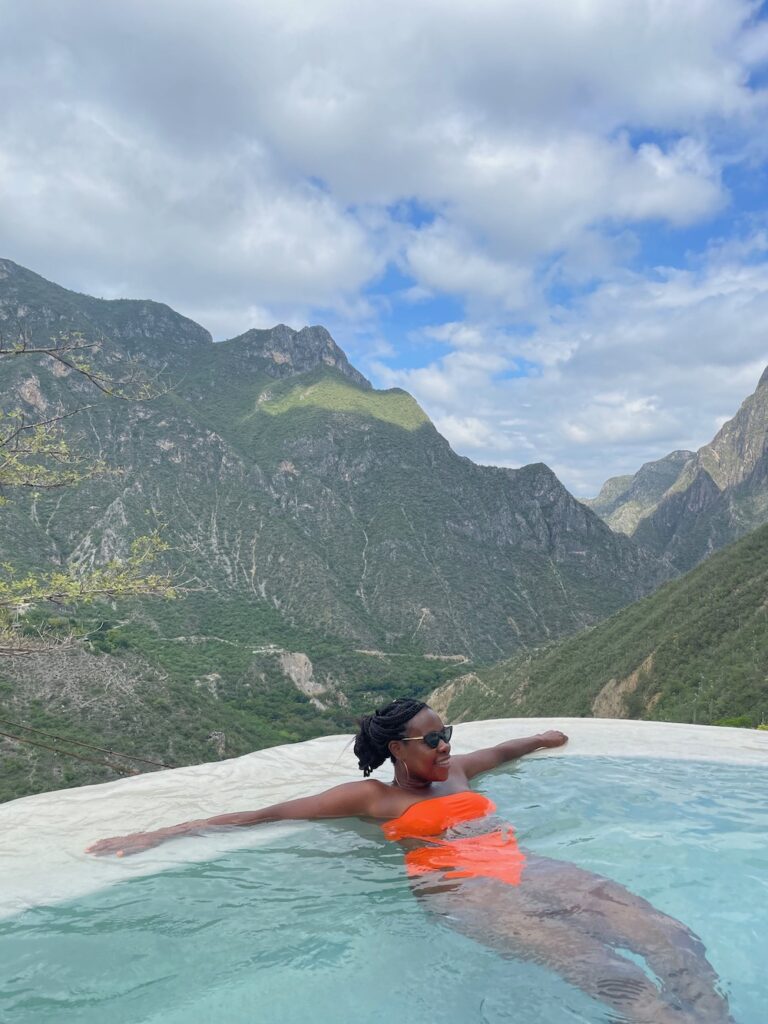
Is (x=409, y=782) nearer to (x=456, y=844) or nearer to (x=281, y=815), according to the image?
(x=456, y=844)

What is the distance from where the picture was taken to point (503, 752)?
5.32m

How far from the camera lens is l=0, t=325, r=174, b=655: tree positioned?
751 cm

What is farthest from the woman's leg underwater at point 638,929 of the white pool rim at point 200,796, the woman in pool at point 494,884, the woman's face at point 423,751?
the white pool rim at point 200,796

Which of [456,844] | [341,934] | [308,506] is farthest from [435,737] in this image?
[308,506]

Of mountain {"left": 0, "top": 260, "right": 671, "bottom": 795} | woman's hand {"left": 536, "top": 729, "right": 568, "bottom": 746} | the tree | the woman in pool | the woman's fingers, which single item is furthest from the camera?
mountain {"left": 0, "top": 260, "right": 671, "bottom": 795}

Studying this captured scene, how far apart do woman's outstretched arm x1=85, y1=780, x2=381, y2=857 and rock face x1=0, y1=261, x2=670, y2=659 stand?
6774 centimetres

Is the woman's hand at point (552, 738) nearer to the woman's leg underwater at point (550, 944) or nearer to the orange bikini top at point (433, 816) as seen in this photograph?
the orange bikini top at point (433, 816)

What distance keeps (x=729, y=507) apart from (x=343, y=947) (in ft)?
734

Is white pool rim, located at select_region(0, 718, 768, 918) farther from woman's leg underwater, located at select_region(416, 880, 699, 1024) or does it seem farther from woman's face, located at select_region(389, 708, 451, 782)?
woman's leg underwater, located at select_region(416, 880, 699, 1024)

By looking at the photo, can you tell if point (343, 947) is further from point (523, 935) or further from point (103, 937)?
point (103, 937)

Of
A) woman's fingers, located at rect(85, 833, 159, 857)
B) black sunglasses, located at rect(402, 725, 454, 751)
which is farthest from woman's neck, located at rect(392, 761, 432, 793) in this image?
woman's fingers, located at rect(85, 833, 159, 857)

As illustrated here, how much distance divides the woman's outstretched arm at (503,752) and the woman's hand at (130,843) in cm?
202

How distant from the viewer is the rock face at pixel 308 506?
93.4 m

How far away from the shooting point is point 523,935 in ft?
8.75
